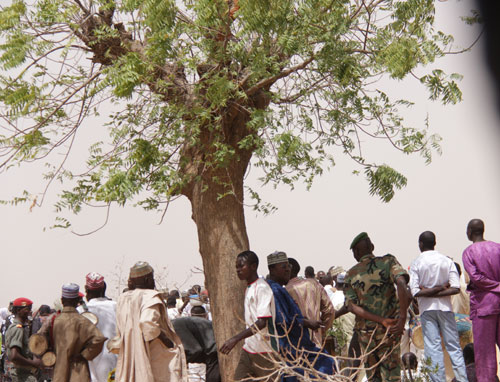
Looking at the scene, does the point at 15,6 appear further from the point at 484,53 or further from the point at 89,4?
the point at 484,53

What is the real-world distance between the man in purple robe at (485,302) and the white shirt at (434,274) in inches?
18.9

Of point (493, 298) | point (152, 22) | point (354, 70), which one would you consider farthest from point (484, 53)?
point (493, 298)

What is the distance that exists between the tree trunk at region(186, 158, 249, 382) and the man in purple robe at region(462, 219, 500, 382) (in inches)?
104

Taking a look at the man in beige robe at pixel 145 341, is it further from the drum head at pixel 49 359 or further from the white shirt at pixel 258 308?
the white shirt at pixel 258 308

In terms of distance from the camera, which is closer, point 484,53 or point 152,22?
point 484,53

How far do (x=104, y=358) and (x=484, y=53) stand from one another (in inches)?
300

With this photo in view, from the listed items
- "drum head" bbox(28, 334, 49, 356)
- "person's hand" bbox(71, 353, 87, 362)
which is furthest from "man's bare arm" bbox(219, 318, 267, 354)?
"drum head" bbox(28, 334, 49, 356)

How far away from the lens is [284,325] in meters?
6.06

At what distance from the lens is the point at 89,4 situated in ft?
26.1

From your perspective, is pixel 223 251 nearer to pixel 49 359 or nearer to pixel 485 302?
pixel 49 359

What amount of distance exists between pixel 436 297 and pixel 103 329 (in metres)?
3.97

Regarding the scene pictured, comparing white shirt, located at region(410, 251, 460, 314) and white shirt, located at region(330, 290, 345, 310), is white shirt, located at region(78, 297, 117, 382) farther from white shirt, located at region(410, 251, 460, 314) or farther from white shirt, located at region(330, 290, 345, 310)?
white shirt, located at region(330, 290, 345, 310)

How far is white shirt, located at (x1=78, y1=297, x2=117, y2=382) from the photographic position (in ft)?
24.9

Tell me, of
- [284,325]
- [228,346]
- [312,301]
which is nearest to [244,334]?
[228,346]
